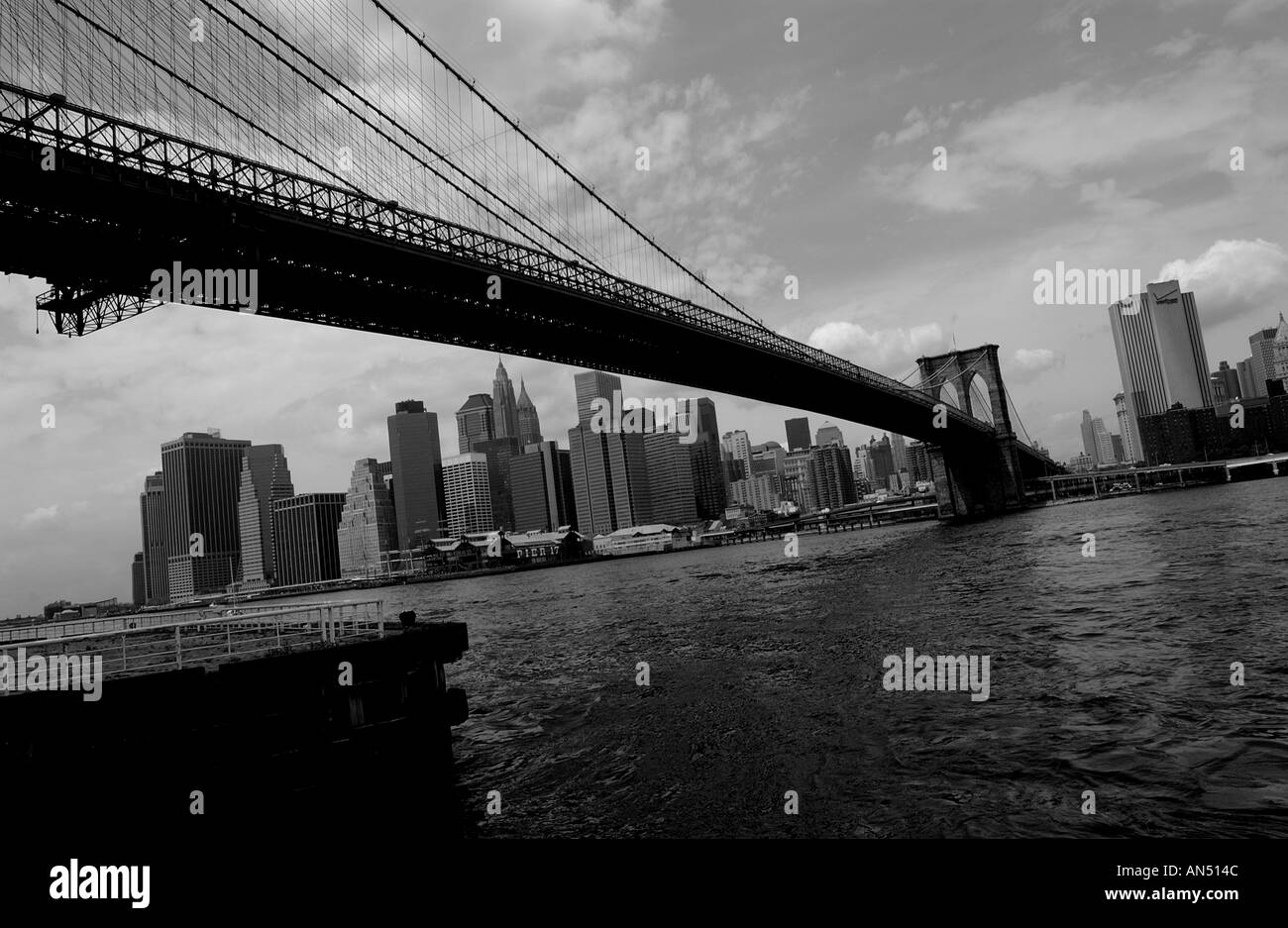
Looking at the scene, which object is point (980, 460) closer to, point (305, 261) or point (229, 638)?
point (305, 261)

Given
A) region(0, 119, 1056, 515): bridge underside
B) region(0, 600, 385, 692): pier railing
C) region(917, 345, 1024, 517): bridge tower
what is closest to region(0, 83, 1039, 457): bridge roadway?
region(0, 119, 1056, 515): bridge underside

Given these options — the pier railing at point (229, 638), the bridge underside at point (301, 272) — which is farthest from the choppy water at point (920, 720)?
the bridge underside at point (301, 272)

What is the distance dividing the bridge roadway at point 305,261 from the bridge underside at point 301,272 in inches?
2.8

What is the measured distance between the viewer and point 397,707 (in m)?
11.8

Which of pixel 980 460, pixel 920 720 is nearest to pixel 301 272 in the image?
pixel 920 720

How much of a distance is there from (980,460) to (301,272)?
9451 cm

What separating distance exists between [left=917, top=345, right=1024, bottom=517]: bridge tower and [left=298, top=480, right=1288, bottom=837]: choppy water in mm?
76559

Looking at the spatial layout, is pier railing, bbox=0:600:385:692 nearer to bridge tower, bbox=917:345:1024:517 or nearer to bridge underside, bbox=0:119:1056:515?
bridge underside, bbox=0:119:1056:515

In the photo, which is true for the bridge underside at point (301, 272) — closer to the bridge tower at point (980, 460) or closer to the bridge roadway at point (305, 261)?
the bridge roadway at point (305, 261)

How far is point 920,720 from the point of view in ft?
40.9

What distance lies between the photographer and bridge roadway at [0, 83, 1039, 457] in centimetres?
2262

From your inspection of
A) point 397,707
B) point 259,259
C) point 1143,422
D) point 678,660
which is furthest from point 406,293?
point 1143,422

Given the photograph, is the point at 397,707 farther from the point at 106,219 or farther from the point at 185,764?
the point at 106,219
